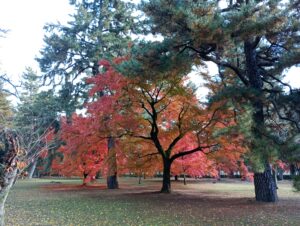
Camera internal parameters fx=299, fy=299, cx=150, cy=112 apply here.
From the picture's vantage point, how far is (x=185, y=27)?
946 cm

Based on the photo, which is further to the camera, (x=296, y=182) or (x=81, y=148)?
(x=81, y=148)

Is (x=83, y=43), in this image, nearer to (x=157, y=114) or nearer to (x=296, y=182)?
(x=157, y=114)

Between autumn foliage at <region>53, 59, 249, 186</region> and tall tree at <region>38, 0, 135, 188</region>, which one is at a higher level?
tall tree at <region>38, 0, 135, 188</region>

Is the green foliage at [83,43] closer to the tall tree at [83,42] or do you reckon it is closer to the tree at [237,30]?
the tall tree at [83,42]

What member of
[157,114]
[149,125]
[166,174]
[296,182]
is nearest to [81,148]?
[149,125]

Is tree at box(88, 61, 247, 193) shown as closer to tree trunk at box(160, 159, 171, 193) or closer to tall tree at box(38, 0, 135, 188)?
tree trunk at box(160, 159, 171, 193)

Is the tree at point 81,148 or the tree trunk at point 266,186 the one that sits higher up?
the tree at point 81,148

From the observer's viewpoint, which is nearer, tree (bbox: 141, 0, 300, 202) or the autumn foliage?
tree (bbox: 141, 0, 300, 202)

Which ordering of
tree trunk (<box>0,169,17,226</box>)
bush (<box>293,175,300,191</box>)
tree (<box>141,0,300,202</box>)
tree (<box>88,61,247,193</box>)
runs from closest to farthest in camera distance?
tree trunk (<box>0,169,17,226</box>), bush (<box>293,175,300,191</box>), tree (<box>141,0,300,202</box>), tree (<box>88,61,247,193</box>)

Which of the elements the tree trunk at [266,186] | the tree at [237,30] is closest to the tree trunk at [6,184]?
the tree at [237,30]

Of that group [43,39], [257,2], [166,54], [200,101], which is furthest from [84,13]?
[257,2]

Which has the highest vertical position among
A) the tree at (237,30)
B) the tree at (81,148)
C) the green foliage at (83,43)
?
the green foliage at (83,43)

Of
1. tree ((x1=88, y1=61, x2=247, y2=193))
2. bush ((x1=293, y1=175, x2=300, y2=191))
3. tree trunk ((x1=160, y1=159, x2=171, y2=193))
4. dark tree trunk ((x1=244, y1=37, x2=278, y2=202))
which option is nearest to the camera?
bush ((x1=293, y1=175, x2=300, y2=191))

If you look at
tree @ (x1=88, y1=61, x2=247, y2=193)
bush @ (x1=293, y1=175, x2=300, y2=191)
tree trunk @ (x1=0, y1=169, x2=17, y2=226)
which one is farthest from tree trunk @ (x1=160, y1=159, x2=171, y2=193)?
tree trunk @ (x1=0, y1=169, x2=17, y2=226)
